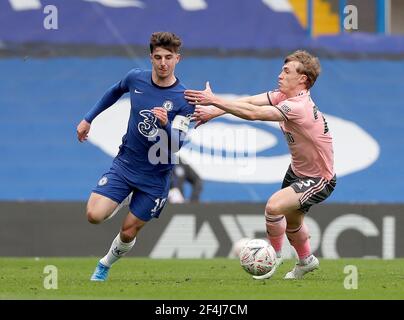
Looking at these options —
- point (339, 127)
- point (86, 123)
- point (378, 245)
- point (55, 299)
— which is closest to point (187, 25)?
point (339, 127)

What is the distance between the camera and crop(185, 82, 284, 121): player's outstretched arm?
10867mm

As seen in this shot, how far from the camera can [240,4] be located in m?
22.4

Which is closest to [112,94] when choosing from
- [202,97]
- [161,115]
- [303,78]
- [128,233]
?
[161,115]

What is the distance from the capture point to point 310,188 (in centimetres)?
1157

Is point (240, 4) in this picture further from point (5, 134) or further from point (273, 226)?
point (273, 226)

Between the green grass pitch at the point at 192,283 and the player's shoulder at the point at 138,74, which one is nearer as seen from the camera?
the green grass pitch at the point at 192,283

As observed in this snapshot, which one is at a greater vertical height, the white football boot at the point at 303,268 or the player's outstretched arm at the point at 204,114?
the player's outstretched arm at the point at 204,114

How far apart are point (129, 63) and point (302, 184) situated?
11.0 metres

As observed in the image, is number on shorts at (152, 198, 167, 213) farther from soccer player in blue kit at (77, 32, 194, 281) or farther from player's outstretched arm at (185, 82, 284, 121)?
player's outstretched arm at (185, 82, 284, 121)

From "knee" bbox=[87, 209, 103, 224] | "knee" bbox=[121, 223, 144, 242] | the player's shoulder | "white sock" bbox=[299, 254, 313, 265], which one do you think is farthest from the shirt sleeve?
"white sock" bbox=[299, 254, 313, 265]

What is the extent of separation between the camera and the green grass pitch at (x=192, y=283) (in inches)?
388

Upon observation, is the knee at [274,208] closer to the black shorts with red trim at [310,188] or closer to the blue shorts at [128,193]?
the black shorts with red trim at [310,188]

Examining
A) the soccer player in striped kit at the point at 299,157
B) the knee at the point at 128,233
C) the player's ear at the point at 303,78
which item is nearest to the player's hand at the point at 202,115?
the soccer player in striped kit at the point at 299,157

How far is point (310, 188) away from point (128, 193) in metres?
1.81
